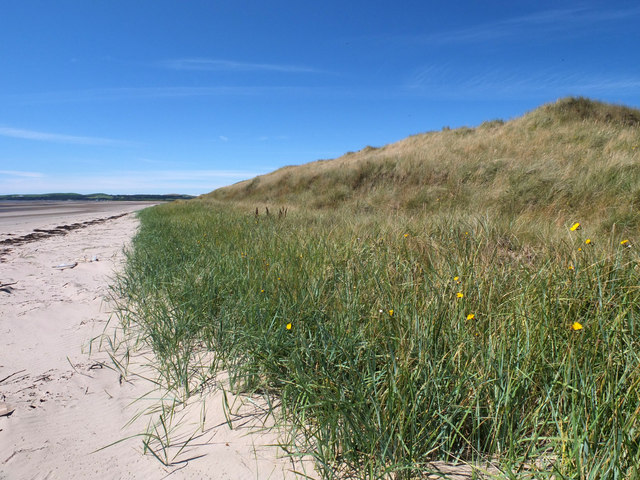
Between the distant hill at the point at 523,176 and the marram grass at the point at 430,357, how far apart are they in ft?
10.2

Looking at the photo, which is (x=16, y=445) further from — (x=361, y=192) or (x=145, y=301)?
(x=361, y=192)

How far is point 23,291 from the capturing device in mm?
3969

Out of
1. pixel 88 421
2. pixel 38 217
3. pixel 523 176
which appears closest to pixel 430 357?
pixel 88 421

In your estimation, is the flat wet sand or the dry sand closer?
the dry sand

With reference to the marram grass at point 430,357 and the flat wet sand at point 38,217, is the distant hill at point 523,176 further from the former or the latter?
the flat wet sand at point 38,217

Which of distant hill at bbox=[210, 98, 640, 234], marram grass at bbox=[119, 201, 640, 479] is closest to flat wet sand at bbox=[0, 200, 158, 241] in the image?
distant hill at bbox=[210, 98, 640, 234]

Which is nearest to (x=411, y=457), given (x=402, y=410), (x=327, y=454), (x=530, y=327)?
(x=402, y=410)

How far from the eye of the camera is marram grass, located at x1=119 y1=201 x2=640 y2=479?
123cm

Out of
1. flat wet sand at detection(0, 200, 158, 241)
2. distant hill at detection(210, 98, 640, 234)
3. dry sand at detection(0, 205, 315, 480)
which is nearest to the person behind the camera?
dry sand at detection(0, 205, 315, 480)

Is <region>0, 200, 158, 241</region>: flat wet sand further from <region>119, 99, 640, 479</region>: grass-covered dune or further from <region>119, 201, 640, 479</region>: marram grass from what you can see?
<region>119, 201, 640, 479</region>: marram grass

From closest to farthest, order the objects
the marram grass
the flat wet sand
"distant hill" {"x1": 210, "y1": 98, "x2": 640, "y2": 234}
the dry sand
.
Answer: the marram grass → the dry sand → "distant hill" {"x1": 210, "y1": 98, "x2": 640, "y2": 234} → the flat wet sand

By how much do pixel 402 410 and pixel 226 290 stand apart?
181cm

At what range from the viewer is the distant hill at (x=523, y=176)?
19.8ft

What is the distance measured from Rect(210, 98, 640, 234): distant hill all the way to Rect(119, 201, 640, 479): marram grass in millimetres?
3121
